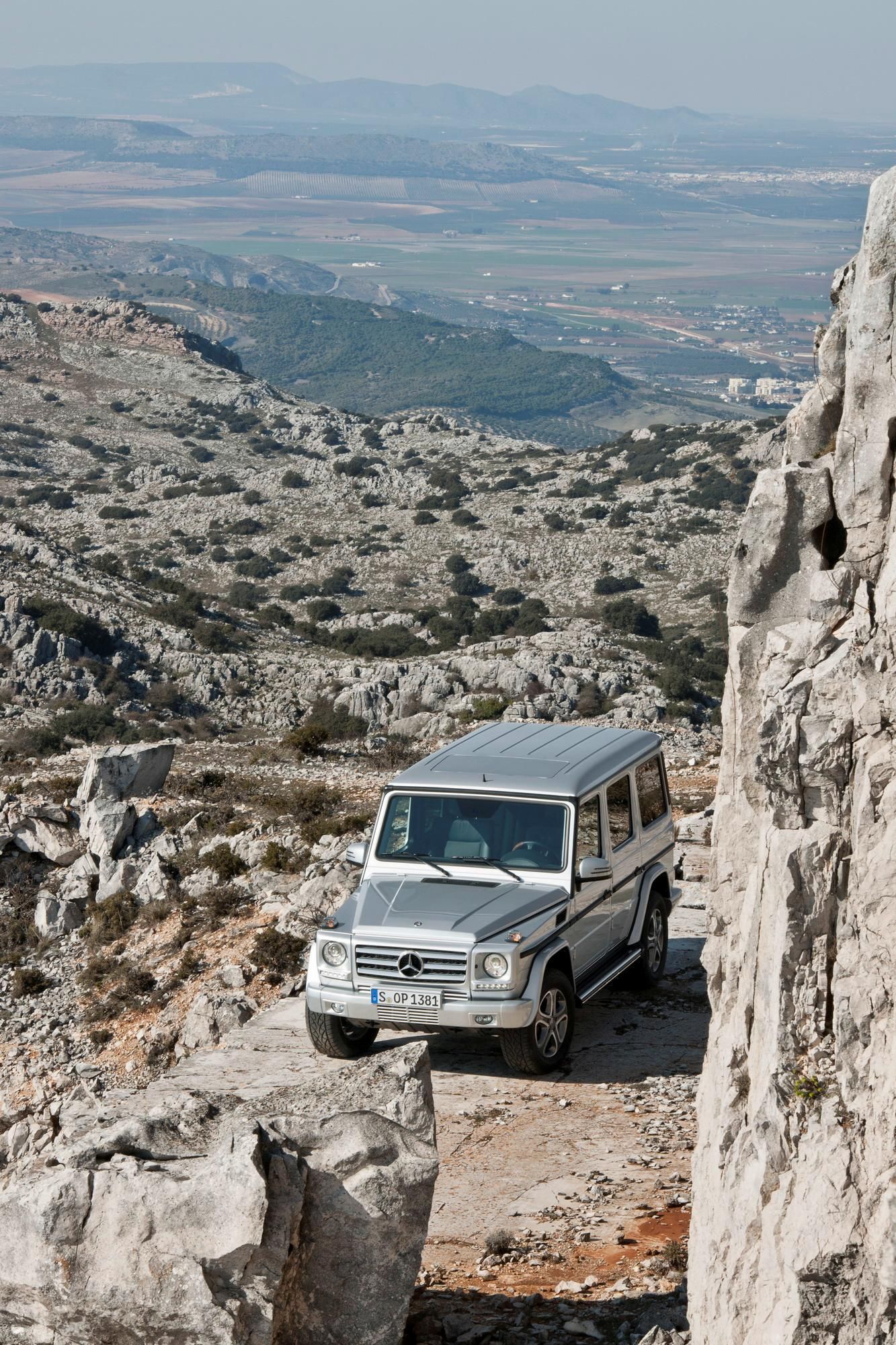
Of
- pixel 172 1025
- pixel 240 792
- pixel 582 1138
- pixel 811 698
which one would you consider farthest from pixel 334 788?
pixel 811 698

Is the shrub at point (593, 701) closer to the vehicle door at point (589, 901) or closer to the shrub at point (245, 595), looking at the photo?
the shrub at point (245, 595)

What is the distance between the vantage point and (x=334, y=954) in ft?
33.6

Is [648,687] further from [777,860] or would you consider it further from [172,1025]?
[777,860]

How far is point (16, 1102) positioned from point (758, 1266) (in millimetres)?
10572

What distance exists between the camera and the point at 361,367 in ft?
596

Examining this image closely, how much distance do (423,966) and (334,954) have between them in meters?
0.72

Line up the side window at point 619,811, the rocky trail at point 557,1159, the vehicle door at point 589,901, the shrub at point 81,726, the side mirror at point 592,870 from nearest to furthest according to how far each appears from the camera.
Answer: the rocky trail at point 557,1159
the side mirror at point 592,870
the vehicle door at point 589,901
the side window at point 619,811
the shrub at point 81,726

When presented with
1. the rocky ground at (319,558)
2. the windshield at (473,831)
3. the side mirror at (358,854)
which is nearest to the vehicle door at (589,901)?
the windshield at (473,831)

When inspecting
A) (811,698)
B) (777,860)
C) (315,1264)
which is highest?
(811,698)

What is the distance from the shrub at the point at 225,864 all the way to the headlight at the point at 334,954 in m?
7.44

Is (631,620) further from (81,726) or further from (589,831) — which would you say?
(589,831)

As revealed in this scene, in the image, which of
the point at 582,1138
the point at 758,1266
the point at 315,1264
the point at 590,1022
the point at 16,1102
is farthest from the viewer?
the point at 16,1102

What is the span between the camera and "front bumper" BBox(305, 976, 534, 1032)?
9859 millimetres

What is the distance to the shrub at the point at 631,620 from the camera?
144ft
